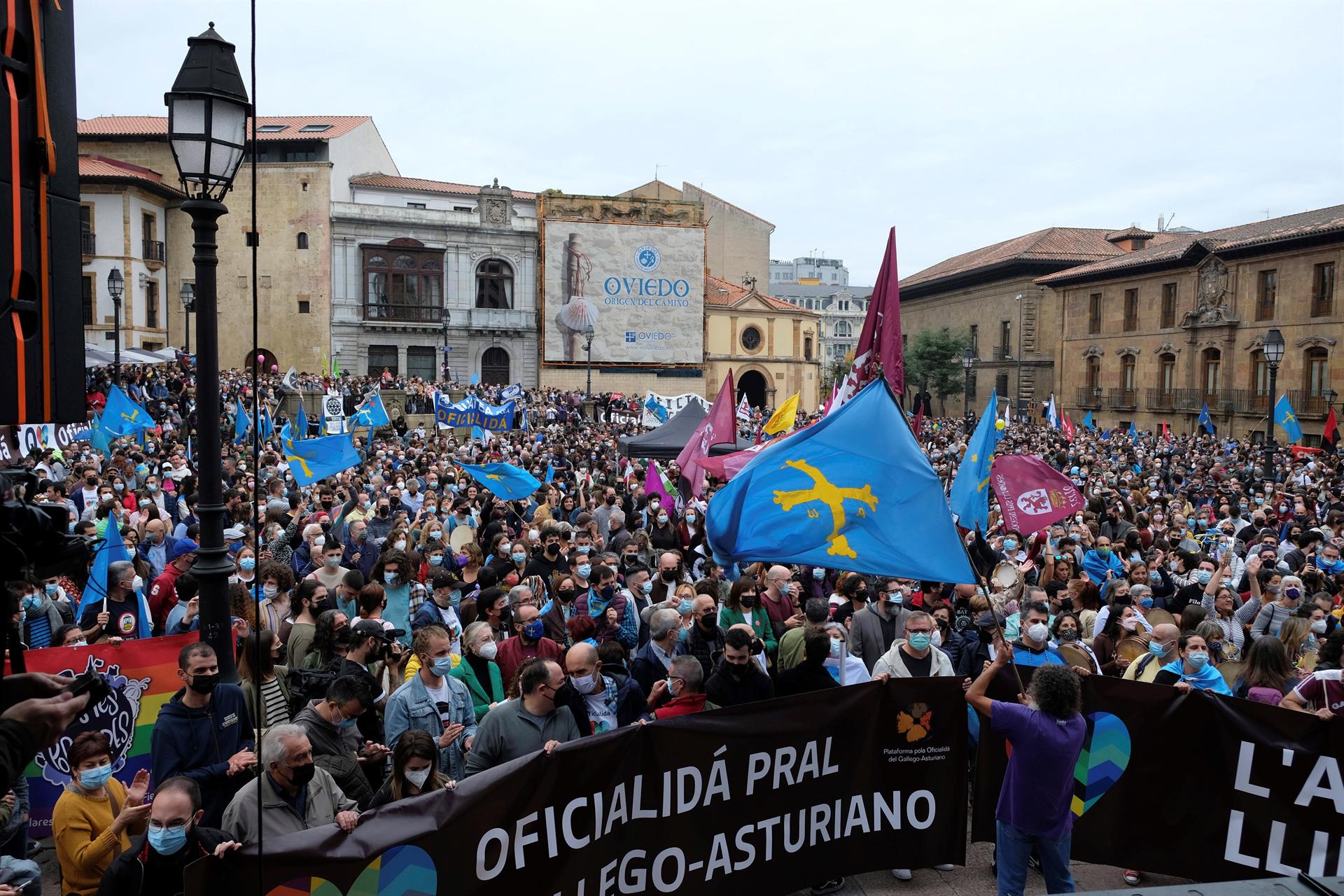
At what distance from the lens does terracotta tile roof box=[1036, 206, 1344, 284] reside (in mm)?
37106

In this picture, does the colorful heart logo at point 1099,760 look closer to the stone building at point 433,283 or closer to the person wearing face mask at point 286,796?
the person wearing face mask at point 286,796

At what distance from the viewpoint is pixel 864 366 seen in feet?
25.9

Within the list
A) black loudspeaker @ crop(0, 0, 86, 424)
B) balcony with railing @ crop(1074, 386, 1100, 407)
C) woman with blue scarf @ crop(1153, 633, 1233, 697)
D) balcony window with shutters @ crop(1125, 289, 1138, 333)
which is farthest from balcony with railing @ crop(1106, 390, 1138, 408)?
black loudspeaker @ crop(0, 0, 86, 424)

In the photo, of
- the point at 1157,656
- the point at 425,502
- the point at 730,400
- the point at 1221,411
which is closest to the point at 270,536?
the point at 425,502

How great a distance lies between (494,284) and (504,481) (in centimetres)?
3911

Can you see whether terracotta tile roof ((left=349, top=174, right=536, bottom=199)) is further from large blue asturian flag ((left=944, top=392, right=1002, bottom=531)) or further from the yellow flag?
large blue asturian flag ((left=944, top=392, right=1002, bottom=531))

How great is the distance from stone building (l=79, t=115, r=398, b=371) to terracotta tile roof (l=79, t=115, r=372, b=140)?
0.09 m

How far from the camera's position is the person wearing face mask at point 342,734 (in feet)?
15.8

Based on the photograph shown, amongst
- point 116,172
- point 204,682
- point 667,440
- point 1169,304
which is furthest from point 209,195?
point 1169,304

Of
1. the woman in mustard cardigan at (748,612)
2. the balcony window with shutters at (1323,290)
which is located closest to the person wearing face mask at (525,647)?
the woman in mustard cardigan at (748,612)

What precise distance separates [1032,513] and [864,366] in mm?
5953

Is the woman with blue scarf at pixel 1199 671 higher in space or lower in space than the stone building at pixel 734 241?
lower

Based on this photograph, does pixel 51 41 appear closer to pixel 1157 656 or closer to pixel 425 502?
pixel 1157 656

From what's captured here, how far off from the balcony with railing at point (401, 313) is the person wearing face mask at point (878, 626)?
45069mm
